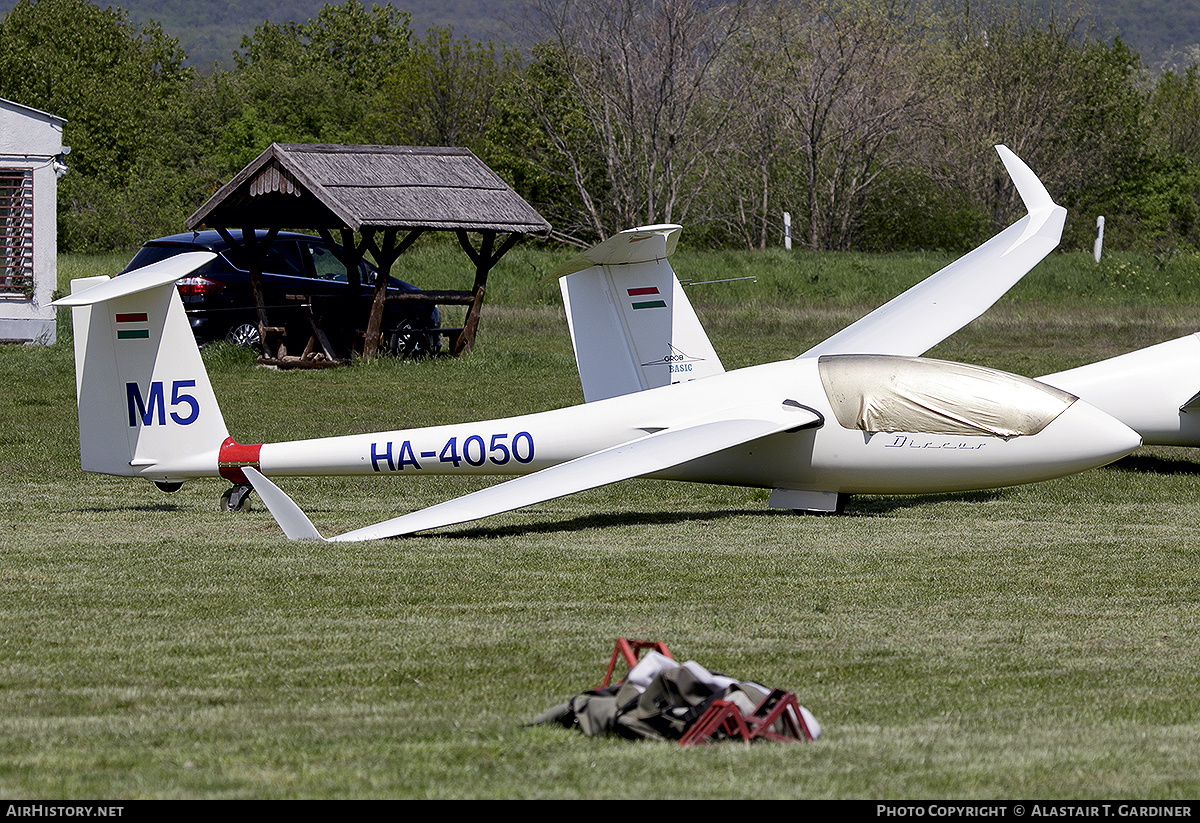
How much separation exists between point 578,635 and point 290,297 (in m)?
17.2

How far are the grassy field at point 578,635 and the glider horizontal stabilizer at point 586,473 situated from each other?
23cm

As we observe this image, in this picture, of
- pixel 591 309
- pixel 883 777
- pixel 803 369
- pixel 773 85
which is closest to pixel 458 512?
pixel 803 369

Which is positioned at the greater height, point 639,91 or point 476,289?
point 639,91

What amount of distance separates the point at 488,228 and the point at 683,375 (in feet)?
34.2

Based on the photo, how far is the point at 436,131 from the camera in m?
64.0

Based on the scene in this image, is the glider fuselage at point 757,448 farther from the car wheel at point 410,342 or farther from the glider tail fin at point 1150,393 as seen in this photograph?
the car wheel at point 410,342

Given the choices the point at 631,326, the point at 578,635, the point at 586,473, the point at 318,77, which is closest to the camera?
the point at 578,635

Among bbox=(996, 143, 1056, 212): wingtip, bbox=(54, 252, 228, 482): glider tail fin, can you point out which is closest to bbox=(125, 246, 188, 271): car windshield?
bbox=(54, 252, 228, 482): glider tail fin

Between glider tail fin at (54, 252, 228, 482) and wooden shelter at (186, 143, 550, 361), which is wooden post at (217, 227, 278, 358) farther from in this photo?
glider tail fin at (54, 252, 228, 482)

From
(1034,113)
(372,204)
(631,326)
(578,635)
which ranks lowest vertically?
(578,635)

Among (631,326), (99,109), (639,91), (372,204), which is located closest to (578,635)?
(631,326)

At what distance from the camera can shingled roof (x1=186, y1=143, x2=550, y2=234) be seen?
74.9 feet

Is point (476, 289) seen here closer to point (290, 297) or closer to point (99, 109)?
point (290, 297)

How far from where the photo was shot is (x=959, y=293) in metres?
15.5
